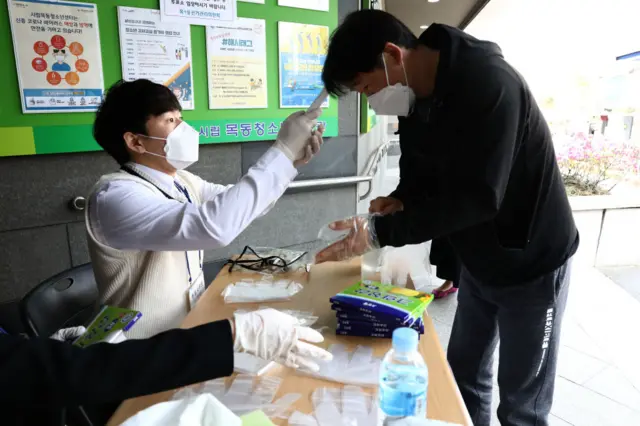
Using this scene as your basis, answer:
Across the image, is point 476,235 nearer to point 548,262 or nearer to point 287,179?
point 548,262

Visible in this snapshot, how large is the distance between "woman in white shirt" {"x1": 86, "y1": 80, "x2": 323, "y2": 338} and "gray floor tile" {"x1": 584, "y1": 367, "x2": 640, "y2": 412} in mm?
1800

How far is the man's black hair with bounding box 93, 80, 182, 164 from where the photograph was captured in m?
1.30

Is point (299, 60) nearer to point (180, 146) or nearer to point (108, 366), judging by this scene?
point (180, 146)

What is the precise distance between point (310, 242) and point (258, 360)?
1804 mm

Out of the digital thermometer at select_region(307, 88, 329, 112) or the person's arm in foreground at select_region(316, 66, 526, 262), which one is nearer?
the person's arm in foreground at select_region(316, 66, 526, 262)

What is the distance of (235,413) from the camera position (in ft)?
2.59

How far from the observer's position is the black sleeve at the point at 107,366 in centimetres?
60

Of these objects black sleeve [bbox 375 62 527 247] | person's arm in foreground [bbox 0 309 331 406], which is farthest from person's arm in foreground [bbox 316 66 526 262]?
person's arm in foreground [bbox 0 309 331 406]

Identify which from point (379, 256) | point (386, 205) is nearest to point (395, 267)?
point (379, 256)

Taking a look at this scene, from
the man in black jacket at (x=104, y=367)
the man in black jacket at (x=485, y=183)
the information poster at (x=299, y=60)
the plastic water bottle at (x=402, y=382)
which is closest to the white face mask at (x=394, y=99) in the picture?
the man in black jacket at (x=485, y=183)

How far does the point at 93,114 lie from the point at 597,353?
287 centimetres

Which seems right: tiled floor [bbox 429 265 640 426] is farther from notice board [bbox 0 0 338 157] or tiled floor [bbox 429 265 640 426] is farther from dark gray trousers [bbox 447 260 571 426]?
notice board [bbox 0 0 338 157]

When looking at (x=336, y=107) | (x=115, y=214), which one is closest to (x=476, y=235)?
(x=115, y=214)

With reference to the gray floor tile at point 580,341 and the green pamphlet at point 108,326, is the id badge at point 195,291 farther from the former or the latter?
the gray floor tile at point 580,341
